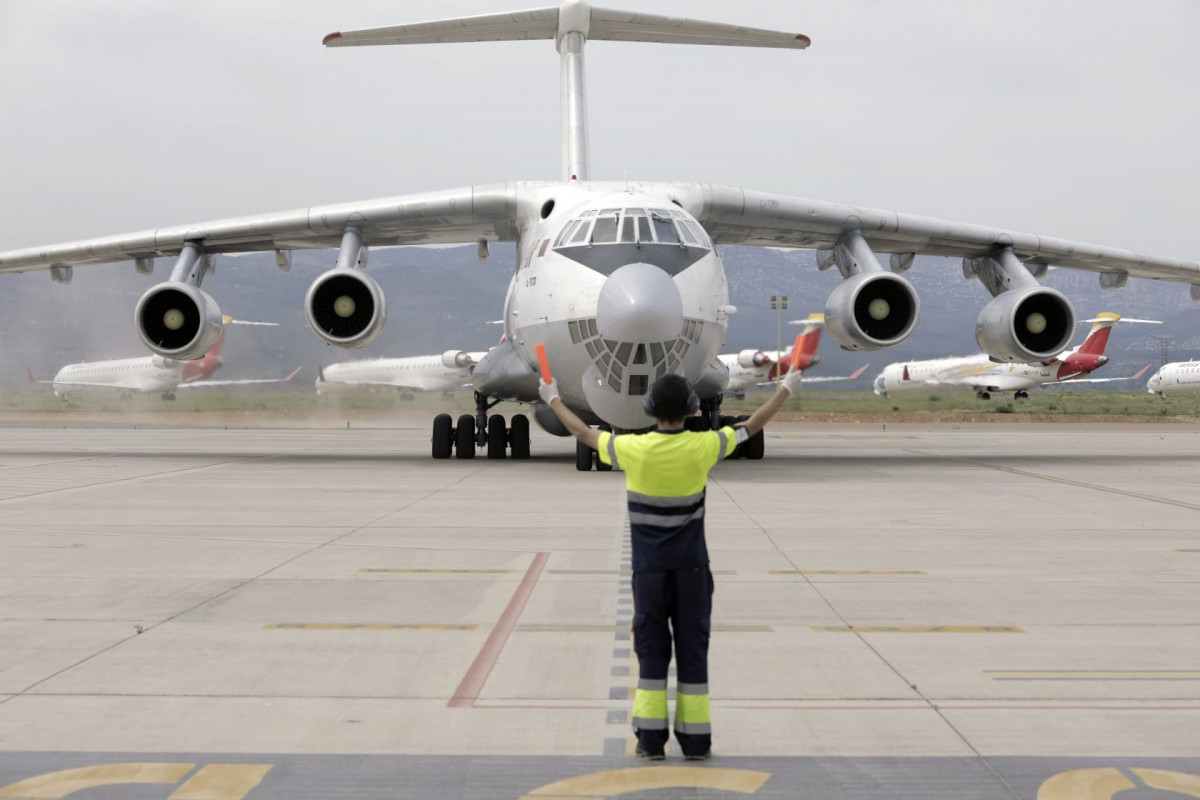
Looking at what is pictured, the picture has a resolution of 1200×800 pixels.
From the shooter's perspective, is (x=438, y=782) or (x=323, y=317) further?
(x=323, y=317)

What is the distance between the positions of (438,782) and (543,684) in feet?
4.18

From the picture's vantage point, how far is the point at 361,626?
20.6 ft

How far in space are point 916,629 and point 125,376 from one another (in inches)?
2458

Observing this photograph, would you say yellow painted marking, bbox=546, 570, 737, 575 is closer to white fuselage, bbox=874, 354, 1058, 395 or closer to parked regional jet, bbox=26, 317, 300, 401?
parked regional jet, bbox=26, 317, 300, 401

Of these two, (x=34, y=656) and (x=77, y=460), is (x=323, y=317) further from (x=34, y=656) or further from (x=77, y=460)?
(x=34, y=656)

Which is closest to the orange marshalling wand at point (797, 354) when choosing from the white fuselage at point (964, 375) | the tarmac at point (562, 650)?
the tarmac at point (562, 650)

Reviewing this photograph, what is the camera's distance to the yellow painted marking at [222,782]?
3719 millimetres

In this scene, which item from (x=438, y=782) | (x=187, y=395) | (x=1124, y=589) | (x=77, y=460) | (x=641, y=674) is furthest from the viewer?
(x=187, y=395)

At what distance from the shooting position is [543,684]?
5117 mm

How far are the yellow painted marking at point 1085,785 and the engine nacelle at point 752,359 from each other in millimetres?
54126

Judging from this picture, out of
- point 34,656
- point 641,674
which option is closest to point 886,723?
Answer: point 641,674

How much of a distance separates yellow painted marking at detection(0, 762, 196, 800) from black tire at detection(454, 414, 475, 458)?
15718 millimetres

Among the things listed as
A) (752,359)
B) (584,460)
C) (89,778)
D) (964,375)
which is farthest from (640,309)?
(964,375)

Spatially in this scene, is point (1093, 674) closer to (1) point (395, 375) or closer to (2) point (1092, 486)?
(2) point (1092, 486)
